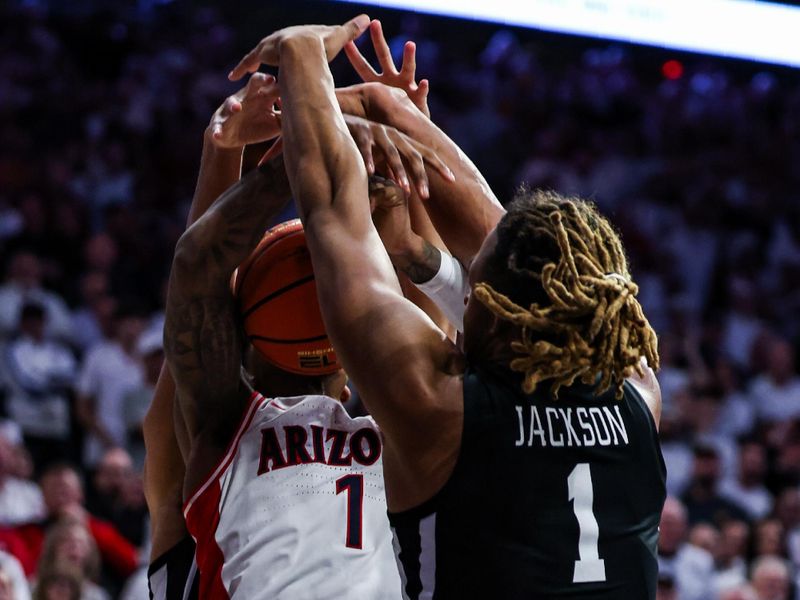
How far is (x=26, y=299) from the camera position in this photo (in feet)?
24.9

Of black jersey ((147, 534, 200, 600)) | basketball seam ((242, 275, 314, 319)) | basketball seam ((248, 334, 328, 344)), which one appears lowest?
black jersey ((147, 534, 200, 600))

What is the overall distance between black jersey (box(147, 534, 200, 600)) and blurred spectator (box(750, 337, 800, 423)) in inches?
273

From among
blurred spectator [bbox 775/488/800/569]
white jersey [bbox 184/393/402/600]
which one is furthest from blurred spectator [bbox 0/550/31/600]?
blurred spectator [bbox 775/488/800/569]

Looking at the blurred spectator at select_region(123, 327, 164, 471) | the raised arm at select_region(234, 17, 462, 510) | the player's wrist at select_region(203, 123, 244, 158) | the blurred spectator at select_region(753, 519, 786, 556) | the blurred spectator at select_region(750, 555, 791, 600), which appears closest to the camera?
the raised arm at select_region(234, 17, 462, 510)

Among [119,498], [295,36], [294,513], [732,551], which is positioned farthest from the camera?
[732,551]

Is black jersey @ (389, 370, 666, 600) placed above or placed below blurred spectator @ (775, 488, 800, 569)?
above

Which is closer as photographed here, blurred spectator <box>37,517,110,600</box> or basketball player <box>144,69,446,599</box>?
basketball player <box>144,69,446,599</box>

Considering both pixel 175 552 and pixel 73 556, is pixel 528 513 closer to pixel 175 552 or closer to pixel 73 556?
pixel 175 552

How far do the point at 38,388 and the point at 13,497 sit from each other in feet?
3.33

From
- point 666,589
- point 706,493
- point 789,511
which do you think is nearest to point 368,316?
point 666,589

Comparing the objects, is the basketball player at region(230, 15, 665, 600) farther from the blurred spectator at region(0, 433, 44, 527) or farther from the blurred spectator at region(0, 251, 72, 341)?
the blurred spectator at region(0, 251, 72, 341)

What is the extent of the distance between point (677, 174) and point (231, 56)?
13.4 ft

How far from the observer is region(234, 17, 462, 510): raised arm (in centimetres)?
206

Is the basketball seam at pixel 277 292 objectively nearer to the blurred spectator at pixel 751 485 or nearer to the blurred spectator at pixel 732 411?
the blurred spectator at pixel 751 485
